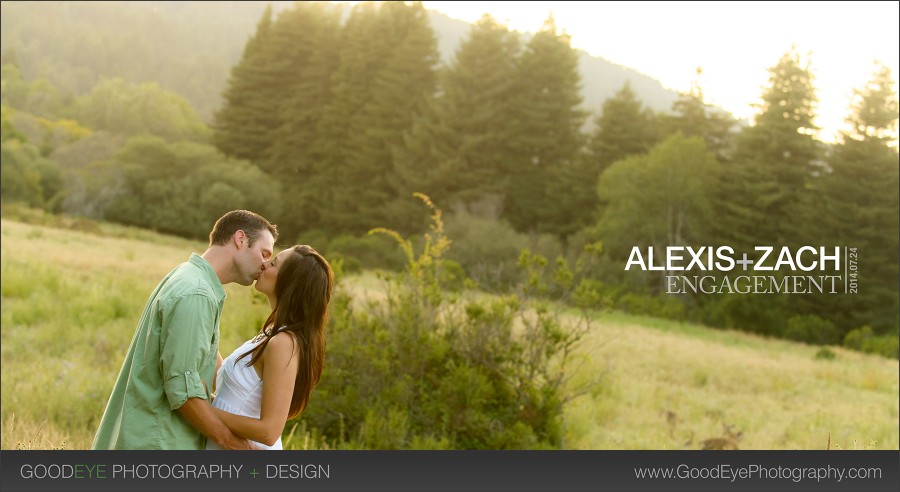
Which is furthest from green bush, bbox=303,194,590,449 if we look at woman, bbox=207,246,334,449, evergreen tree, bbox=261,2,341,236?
evergreen tree, bbox=261,2,341,236

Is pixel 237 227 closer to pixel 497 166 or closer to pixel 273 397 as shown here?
pixel 273 397

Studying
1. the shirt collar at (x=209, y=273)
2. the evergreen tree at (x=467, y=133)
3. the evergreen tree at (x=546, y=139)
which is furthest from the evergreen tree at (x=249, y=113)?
the shirt collar at (x=209, y=273)

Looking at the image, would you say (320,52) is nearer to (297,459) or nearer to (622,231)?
(622,231)

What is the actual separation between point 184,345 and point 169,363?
7 cm

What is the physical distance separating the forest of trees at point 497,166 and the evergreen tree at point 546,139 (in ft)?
0.34

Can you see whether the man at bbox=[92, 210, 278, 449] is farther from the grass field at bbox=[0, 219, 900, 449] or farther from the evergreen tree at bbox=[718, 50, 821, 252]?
the evergreen tree at bbox=[718, 50, 821, 252]

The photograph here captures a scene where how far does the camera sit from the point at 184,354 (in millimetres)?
2791

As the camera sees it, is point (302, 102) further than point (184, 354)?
Yes

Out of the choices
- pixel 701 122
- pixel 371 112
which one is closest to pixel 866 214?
pixel 701 122

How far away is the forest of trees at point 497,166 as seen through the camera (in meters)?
30.5

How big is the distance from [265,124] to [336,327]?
4538 centimetres

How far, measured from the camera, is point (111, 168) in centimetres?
4753

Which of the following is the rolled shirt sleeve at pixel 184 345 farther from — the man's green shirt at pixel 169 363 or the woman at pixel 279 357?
the woman at pixel 279 357

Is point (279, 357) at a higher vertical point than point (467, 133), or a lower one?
lower
